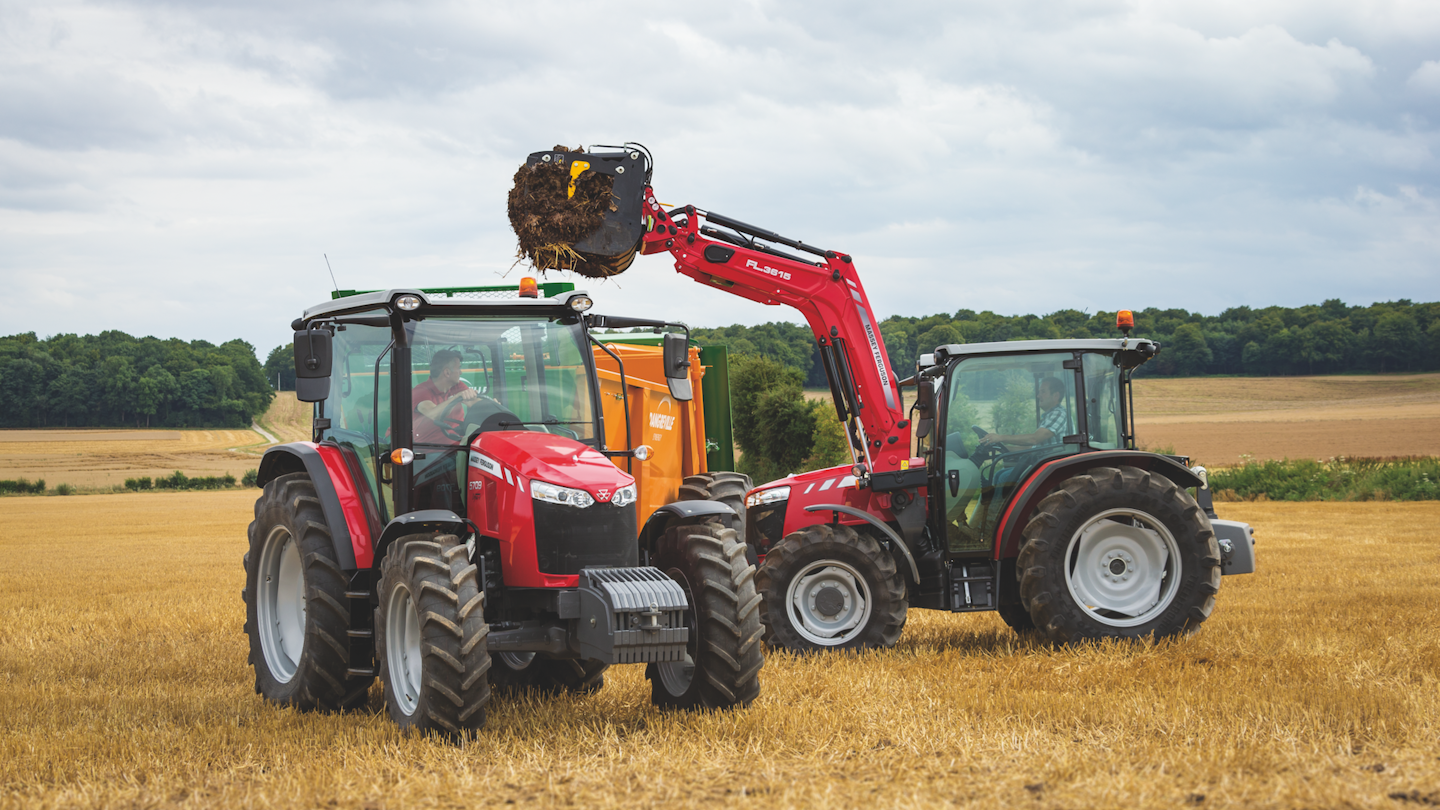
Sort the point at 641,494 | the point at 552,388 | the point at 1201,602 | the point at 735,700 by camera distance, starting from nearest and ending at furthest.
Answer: the point at 735,700
the point at 552,388
the point at 1201,602
the point at 641,494

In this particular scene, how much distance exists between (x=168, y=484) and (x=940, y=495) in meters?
48.5

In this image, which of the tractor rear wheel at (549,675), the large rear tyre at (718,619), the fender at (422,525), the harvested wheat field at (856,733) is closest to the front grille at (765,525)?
the harvested wheat field at (856,733)

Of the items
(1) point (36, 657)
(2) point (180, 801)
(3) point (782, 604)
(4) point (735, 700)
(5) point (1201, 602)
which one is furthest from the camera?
(1) point (36, 657)

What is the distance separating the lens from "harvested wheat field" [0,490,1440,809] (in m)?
4.96

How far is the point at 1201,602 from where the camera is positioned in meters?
8.21

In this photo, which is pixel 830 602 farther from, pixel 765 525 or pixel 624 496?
pixel 624 496

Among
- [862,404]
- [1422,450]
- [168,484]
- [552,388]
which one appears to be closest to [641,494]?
[862,404]

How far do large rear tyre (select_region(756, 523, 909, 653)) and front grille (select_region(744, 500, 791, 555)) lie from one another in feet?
3.19

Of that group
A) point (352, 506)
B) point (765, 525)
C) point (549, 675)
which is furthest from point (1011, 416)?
point (352, 506)

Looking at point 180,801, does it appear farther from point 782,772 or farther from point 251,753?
point 782,772

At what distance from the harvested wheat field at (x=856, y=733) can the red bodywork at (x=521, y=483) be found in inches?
33.6

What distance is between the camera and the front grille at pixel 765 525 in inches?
391

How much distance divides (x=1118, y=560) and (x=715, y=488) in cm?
454

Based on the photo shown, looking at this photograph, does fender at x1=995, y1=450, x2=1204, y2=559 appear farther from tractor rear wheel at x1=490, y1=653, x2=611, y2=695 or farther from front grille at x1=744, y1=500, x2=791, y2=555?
tractor rear wheel at x1=490, y1=653, x2=611, y2=695
